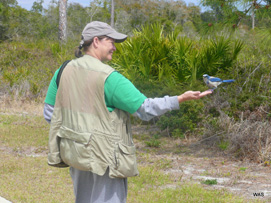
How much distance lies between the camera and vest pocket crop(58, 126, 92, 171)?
271 centimetres

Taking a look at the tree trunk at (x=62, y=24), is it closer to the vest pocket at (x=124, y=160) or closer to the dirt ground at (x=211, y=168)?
the dirt ground at (x=211, y=168)

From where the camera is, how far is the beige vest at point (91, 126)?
2.72 metres

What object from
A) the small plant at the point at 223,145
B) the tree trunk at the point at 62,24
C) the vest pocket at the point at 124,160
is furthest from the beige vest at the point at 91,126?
the tree trunk at the point at 62,24

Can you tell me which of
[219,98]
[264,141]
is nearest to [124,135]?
[264,141]

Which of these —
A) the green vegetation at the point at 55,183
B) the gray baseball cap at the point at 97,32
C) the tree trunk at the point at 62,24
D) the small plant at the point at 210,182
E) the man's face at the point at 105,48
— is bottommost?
the green vegetation at the point at 55,183

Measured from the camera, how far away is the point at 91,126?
2.74 m

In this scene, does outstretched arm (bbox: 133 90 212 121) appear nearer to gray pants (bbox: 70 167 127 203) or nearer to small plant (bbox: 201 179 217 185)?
gray pants (bbox: 70 167 127 203)

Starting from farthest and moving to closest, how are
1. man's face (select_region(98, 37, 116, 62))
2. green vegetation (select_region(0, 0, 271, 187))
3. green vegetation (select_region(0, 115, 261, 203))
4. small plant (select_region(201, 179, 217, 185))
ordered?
green vegetation (select_region(0, 0, 271, 187)) < small plant (select_region(201, 179, 217, 185)) < green vegetation (select_region(0, 115, 261, 203)) < man's face (select_region(98, 37, 116, 62))

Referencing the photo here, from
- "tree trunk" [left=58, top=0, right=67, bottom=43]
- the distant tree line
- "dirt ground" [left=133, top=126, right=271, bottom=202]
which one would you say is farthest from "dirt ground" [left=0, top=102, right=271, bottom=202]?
"tree trunk" [left=58, top=0, right=67, bottom=43]

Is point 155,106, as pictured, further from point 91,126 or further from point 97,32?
point 97,32

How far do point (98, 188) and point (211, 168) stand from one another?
4.20 m

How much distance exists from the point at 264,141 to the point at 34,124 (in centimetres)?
576

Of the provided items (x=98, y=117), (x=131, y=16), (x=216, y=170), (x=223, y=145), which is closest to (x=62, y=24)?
(x=223, y=145)

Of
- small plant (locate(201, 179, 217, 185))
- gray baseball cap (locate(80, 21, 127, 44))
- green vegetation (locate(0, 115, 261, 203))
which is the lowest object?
green vegetation (locate(0, 115, 261, 203))
